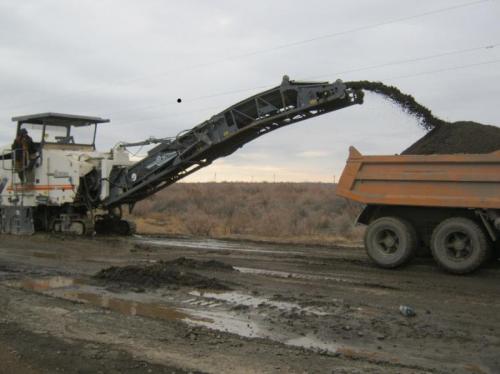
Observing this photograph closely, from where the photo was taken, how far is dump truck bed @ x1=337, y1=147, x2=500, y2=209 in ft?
29.9

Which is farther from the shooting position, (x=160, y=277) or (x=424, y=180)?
(x=424, y=180)

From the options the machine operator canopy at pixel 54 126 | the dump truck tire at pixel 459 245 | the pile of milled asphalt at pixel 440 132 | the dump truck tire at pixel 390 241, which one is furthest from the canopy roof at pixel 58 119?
the dump truck tire at pixel 459 245

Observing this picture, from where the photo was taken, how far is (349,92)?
479 inches

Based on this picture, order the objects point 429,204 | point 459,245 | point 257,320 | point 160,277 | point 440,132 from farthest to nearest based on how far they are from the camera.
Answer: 1. point 440,132
2. point 429,204
3. point 459,245
4. point 160,277
5. point 257,320

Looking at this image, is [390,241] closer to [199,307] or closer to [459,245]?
[459,245]

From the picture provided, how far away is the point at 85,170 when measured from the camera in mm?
16297

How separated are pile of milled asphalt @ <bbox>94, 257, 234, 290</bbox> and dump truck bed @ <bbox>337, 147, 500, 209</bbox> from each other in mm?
2888

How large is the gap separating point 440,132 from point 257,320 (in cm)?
649

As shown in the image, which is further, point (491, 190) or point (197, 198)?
point (197, 198)

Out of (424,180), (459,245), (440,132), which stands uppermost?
(440,132)

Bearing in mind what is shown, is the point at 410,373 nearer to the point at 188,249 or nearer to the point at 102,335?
the point at 102,335

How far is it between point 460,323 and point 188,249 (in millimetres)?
7969

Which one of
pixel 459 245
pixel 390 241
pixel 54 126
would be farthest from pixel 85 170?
pixel 459 245

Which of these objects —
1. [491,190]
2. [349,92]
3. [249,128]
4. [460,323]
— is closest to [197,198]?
[249,128]
